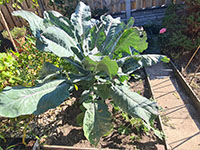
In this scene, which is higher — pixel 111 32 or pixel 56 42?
pixel 111 32

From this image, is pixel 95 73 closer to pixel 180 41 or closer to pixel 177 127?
pixel 177 127

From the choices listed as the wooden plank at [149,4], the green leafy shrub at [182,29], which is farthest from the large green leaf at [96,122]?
the wooden plank at [149,4]

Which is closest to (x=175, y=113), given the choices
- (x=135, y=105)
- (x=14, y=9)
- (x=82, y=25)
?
(x=135, y=105)

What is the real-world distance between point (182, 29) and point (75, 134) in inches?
130

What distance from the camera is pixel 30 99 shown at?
4.11 feet

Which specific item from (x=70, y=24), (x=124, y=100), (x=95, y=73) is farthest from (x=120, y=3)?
(x=124, y=100)

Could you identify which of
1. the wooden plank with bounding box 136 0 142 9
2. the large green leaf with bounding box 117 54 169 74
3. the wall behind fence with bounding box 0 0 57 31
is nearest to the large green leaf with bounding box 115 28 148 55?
the large green leaf with bounding box 117 54 169 74

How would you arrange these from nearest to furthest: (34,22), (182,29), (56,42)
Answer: (56,42) < (34,22) < (182,29)

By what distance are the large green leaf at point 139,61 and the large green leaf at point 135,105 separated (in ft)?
1.22

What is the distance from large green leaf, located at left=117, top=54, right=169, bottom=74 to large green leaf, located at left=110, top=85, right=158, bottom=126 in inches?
14.6

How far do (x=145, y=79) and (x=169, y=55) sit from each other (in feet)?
3.67

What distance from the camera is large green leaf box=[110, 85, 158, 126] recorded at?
1271 mm

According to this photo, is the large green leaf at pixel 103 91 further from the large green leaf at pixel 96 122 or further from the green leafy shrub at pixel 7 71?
the green leafy shrub at pixel 7 71

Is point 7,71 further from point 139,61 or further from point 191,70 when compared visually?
point 191,70
